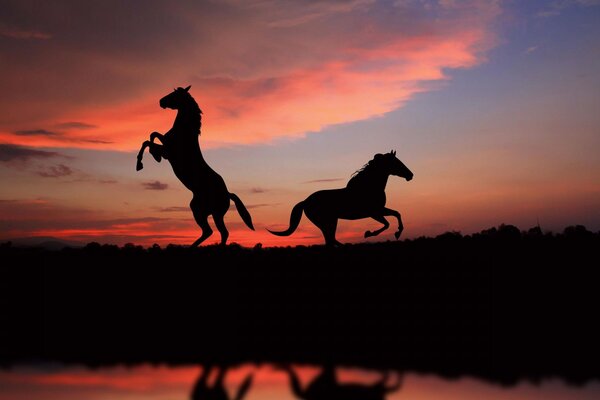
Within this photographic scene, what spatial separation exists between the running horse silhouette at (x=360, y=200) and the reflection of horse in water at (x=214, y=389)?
9.07m

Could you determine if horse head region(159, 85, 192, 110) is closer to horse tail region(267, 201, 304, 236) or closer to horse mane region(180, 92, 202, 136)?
horse mane region(180, 92, 202, 136)

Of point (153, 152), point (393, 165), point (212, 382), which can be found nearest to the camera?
point (212, 382)

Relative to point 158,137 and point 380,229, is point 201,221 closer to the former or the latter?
point 158,137

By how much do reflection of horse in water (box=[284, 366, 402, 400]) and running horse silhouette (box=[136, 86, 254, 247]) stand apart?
30.4 ft

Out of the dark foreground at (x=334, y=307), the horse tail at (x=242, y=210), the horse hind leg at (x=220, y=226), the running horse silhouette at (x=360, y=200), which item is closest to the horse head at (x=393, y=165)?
the running horse silhouette at (x=360, y=200)

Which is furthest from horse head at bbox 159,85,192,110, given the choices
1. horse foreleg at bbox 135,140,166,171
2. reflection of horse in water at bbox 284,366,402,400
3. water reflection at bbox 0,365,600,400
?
reflection of horse in water at bbox 284,366,402,400

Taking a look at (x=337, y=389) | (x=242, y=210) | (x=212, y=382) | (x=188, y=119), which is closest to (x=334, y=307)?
(x=212, y=382)

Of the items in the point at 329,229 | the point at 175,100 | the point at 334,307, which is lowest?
the point at 334,307

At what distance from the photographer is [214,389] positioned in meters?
6.84

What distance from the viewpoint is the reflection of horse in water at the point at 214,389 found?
6.49m

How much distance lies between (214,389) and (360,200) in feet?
33.0

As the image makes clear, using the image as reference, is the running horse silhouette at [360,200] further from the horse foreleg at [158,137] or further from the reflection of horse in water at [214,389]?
the reflection of horse in water at [214,389]

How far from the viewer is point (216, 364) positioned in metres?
8.23

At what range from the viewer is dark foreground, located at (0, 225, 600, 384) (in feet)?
28.8
